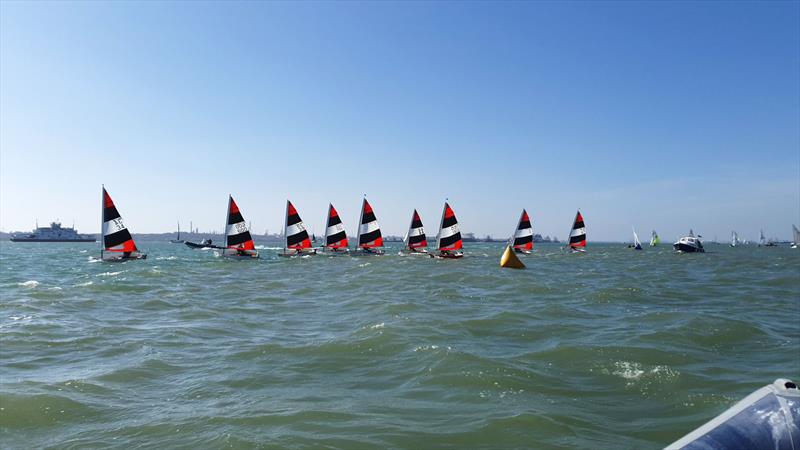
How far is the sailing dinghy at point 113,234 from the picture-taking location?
46156 millimetres

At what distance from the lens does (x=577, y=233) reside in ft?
273

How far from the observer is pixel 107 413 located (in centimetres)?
650

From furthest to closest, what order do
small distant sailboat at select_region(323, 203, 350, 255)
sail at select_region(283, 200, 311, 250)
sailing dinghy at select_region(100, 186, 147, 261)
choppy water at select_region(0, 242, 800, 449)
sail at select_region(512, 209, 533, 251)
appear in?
1. sail at select_region(512, 209, 533, 251)
2. small distant sailboat at select_region(323, 203, 350, 255)
3. sail at select_region(283, 200, 311, 250)
4. sailing dinghy at select_region(100, 186, 147, 261)
5. choppy water at select_region(0, 242, 800, 449)

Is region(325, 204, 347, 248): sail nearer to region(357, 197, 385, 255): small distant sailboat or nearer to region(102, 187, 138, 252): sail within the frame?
region(357, 197, 385, 255): small distant sailboat

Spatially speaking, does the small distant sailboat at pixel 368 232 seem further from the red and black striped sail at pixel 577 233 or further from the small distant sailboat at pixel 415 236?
the red and black striped sail at pixel 577 233

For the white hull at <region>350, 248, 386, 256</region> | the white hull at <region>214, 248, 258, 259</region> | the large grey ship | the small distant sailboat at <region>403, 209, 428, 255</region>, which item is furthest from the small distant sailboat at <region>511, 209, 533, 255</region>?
the large grey ship

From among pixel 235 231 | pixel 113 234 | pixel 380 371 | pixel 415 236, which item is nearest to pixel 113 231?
pixel 113 234

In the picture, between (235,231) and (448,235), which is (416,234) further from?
(235,231)

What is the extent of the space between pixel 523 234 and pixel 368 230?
23.2 m

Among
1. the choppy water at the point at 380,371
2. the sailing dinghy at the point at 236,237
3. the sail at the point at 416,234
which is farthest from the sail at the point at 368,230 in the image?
the choppy water at the point at 380,371

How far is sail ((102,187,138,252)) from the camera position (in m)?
46.2

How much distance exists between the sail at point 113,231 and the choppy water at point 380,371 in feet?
103

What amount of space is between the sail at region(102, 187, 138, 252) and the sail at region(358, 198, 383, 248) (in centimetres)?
2641

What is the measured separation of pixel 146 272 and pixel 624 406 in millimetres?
33788
